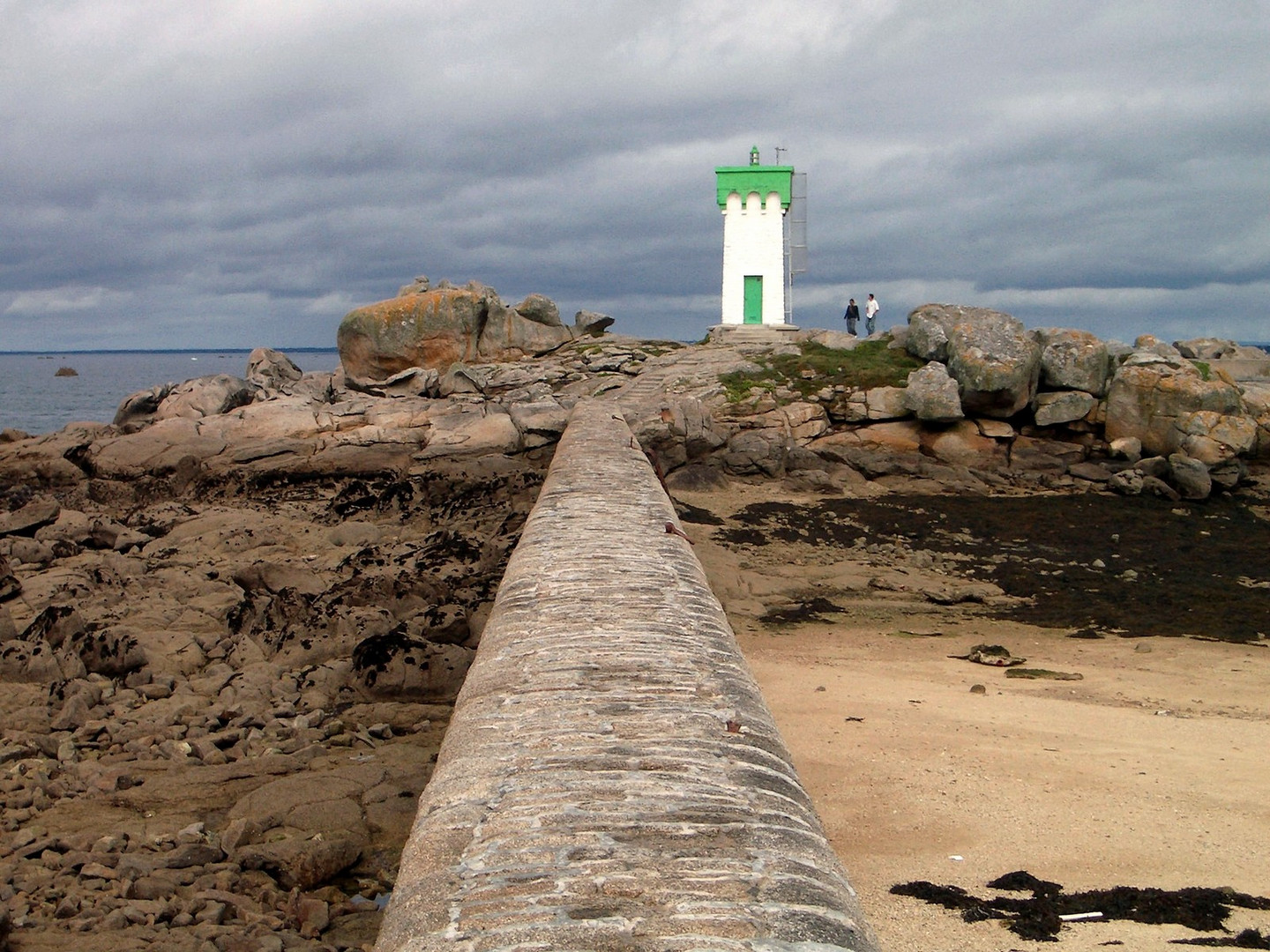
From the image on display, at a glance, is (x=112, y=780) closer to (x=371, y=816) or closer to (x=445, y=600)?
(x=371, y=816)

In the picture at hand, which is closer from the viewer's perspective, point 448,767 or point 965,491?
point 448,767

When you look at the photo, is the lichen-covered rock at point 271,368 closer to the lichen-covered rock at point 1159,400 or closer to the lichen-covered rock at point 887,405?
the lichen-covered rock at point 887,405

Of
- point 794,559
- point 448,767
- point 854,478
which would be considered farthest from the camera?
point 854,478

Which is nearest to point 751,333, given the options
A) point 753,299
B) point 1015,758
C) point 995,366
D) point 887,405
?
point 753,299

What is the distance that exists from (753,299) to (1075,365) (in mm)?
10376

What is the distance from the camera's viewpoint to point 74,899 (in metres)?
4.24

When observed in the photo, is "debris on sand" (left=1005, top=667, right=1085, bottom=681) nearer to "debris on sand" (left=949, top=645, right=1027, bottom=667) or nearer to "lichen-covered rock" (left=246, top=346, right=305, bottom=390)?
"debris on sand" (left=949, top=645, right=1027, bottom=667)

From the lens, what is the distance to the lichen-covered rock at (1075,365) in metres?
21.8

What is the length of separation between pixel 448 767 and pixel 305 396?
59.7ft

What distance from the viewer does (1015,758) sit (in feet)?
21.4

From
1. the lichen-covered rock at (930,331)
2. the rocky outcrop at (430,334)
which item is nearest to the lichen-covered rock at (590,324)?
the rocky outcrop at (430,334)

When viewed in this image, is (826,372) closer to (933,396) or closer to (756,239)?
(933,396)

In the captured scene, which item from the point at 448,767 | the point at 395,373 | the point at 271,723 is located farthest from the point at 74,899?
the point at 395,373

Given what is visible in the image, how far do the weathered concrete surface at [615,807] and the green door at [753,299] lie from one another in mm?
25547
